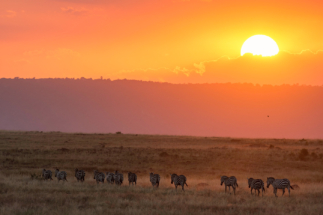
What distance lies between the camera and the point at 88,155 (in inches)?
1832

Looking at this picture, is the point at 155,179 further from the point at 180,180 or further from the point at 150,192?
the point at 150,192

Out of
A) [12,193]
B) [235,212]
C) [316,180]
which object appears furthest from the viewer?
[316,180]

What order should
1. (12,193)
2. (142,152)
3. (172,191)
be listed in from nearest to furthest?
(12,193) → (172,191) → (142,152)

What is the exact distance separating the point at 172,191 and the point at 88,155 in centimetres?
2455

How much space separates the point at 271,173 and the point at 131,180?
15.8 metres

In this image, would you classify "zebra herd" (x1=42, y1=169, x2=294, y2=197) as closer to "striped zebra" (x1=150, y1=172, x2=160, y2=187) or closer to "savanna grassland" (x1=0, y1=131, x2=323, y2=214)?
"striped zebra" (x1=150, y1=172, x2=160, y2=187)

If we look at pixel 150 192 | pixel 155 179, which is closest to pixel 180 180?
pixel 155 179

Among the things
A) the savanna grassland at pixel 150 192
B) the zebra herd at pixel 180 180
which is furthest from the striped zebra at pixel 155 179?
the savanna grassland at pixel 150 192

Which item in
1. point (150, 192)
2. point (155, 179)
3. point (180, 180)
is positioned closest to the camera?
point (150, 192)

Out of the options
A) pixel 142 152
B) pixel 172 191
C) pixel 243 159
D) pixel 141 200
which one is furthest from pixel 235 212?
pixel 142 152

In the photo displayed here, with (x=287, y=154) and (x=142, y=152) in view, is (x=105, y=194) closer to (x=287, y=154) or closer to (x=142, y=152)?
(x=142, y=152)

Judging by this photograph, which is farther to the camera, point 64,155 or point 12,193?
point 64,155

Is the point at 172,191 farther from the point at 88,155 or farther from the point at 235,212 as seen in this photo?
the point at 88,155

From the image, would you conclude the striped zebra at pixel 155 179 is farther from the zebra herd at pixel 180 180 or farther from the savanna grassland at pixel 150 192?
the savanna grassland at pixel 150 192
